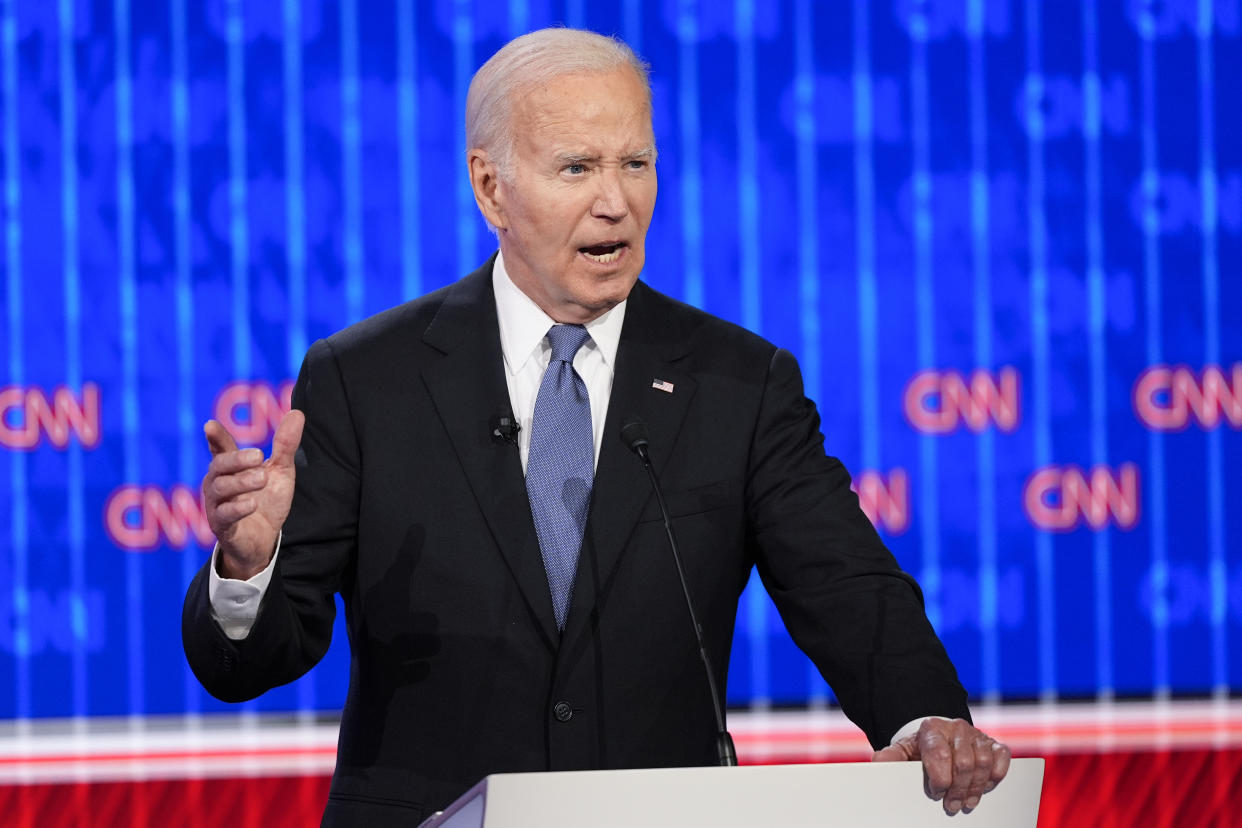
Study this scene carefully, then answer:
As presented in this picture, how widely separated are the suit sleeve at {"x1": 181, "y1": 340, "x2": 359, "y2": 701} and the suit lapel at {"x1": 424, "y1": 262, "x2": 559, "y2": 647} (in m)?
0.12

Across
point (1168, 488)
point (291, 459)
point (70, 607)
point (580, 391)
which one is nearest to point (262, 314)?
point (70, 607)

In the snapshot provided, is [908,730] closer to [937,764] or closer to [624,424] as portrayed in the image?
[937,764]

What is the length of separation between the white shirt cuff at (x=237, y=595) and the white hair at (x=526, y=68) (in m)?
0.59

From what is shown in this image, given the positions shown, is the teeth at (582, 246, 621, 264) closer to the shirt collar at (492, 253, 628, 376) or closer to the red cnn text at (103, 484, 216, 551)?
the shirt collar at (492, 253, 628, 376)

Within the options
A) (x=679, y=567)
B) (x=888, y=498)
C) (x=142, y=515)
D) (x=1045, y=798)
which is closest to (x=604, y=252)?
(x=679, y=567)

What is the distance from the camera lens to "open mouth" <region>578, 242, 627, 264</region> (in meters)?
1.79

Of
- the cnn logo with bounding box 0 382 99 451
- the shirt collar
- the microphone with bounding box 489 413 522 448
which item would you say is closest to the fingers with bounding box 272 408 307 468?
the microphone with bounding box 489 413 522 448

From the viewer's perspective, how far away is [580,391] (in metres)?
1.79

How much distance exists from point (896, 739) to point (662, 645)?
0.98 feet

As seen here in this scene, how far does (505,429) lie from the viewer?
1702 mm

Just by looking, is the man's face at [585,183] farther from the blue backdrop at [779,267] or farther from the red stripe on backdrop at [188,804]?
the red stripe on backdrop at [188,804]

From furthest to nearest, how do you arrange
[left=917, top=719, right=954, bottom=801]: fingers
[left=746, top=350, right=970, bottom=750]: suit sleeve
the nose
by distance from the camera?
the nose
[left=746, top=350, right=970, bottom=750]: suit sleeve
[left=917, top=719, right=954, bottom=801]: fingers

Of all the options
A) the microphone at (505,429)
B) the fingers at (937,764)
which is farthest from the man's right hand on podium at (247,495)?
the fingers at (937,764)

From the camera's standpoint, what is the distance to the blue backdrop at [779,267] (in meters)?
3.12
